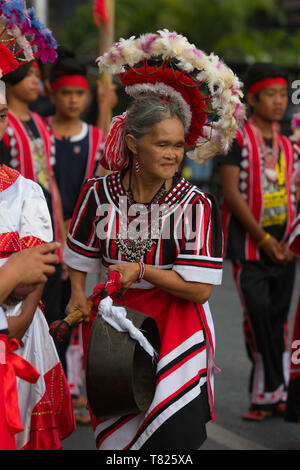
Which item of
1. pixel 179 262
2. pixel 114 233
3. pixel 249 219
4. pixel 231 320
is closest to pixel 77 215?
pixel 114 233

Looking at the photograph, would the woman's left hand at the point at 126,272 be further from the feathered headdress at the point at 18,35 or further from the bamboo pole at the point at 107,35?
the bamboo pole at the point at 107,35

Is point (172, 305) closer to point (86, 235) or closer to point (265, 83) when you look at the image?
point (86, 235)

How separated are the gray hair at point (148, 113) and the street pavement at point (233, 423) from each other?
1.79 metres

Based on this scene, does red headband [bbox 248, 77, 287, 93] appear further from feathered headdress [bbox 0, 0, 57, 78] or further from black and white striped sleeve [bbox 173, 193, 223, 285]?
feathered headdress [bbox 0, 0, 57, 78]

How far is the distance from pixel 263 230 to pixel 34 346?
286cm

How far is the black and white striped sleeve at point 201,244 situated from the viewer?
344cm

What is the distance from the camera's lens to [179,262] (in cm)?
345

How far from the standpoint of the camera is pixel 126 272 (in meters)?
3.26

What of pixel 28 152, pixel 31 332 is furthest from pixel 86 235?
pixel 28 152

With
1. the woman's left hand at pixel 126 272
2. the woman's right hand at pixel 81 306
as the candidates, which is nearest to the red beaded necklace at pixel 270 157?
the woman's right hand at pixel 81 306

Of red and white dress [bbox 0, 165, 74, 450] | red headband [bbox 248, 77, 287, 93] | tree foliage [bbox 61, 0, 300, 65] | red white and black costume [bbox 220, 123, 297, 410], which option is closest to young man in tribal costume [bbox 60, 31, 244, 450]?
red and white dress [bbox 0, 165, 74, 450]

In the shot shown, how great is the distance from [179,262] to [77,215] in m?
0.55

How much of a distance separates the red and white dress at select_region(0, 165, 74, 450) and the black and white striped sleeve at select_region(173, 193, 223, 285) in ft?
2.17

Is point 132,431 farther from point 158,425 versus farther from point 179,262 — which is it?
point 179,262
